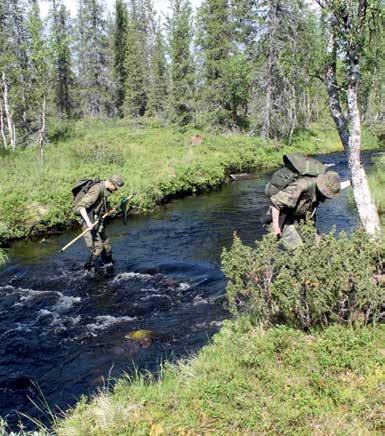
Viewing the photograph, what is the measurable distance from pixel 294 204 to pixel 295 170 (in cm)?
54

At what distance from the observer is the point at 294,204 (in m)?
6.45

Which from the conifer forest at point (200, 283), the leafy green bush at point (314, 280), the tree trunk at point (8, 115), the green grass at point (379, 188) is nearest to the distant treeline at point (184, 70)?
the tree trunk at point (8, 115)

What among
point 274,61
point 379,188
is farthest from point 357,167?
point 274,61

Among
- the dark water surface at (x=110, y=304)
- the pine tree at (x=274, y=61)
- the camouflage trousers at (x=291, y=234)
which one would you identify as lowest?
the dark water surface at (x=110, y=304)

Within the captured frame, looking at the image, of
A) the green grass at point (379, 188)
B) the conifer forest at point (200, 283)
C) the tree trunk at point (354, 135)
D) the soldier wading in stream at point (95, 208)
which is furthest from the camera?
the green grass at point (379, 188)

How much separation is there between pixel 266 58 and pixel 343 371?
1235 inches

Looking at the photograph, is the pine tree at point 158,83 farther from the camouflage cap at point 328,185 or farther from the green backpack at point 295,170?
the camouflage cap at point 328,185

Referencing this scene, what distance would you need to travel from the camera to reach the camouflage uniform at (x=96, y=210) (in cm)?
991

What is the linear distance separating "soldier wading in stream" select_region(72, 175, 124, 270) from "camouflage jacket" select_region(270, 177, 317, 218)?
14.8ft

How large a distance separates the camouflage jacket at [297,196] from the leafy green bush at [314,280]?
1117 millimetres

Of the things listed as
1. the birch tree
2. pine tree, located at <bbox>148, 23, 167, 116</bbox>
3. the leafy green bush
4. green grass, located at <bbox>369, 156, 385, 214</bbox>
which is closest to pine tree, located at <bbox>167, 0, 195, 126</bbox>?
→ pine tree, located at <bbox>148, 23, 167, 116</bbox>

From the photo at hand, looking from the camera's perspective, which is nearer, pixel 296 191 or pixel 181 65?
pixel 296 191

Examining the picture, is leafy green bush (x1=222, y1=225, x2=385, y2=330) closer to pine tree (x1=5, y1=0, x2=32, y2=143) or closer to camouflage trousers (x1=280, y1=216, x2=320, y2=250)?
camouflage trousers (x1=280, y1=216, x2=320, y2=250)

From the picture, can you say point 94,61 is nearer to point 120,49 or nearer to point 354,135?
point 120,49
